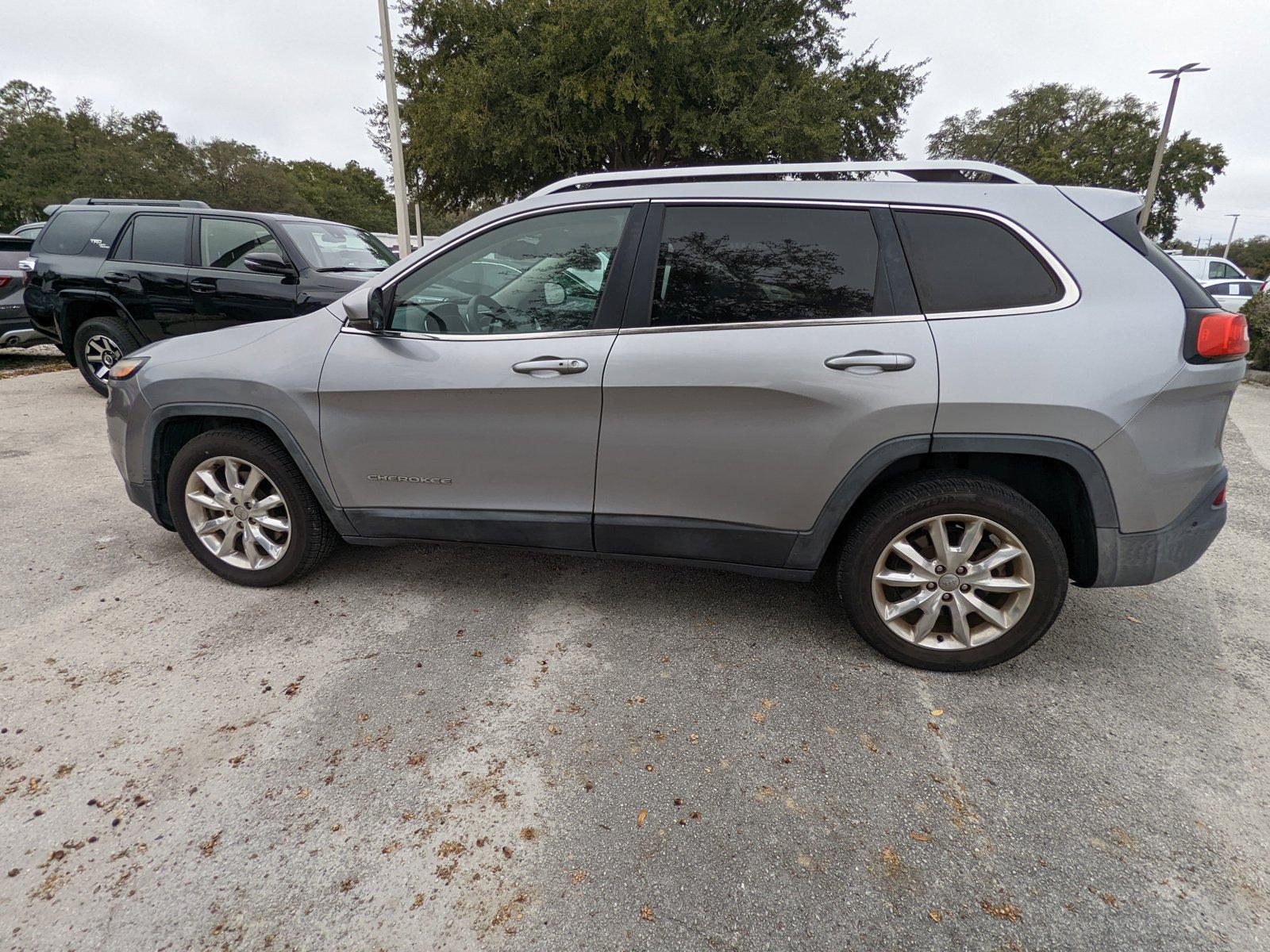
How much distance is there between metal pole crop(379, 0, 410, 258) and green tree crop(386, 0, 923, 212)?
1.45m

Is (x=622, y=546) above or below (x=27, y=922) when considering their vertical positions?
above

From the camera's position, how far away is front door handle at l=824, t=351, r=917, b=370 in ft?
7.93

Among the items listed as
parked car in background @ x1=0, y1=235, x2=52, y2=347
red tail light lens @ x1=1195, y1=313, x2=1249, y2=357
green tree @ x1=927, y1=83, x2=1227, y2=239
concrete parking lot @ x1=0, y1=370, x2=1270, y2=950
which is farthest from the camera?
green tree @ x1=927, y1=83, x2=1227, y2=239

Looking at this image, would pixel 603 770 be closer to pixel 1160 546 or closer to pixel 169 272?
pixel 1160 546

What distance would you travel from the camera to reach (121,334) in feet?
22.6

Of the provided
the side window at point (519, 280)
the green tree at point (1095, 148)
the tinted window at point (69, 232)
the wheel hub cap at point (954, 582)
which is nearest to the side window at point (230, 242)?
the tinted window at point (69, 232)

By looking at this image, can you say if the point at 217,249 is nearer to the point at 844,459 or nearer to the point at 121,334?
the point at 121,334

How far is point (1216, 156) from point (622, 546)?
41667mm

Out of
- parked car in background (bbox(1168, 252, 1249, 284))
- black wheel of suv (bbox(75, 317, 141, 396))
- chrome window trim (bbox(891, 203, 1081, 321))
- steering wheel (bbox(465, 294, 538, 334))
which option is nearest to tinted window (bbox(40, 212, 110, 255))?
black wheel of suv (bbox(75, 317, 141, 396))

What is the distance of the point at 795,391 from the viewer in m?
2.49

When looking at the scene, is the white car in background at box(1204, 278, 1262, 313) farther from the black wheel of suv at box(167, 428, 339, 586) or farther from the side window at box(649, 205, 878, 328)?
the black wheel of suv at box(167, 428, 339, 586)

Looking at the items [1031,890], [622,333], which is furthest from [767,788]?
[622,333]

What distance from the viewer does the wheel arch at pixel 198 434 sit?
304cm

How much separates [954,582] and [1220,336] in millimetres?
1176
